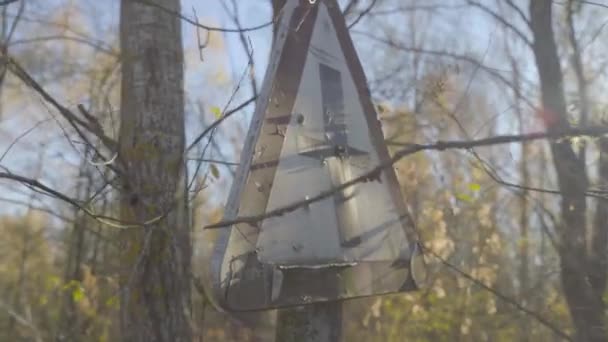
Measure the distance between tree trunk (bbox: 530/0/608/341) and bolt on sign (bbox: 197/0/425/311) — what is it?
2.61 metres

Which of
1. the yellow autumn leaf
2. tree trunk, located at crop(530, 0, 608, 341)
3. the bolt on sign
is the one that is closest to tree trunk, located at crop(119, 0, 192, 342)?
the yellow autumn leaf

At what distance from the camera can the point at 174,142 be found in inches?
112

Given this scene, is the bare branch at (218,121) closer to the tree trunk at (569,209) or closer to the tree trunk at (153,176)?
the tree trunk at (153,176)

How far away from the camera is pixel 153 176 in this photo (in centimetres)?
276

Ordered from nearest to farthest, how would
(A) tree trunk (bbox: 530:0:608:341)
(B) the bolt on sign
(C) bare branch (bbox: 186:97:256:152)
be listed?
(B) the bolt on sign, (C) bare branch (bbox: 186:97:256:152), (A) tree trunk (bbox: 530:0:608:341)

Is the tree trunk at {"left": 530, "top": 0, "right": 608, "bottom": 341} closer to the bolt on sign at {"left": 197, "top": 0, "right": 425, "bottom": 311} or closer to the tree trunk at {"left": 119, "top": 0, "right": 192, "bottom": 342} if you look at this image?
the tree trunk at {"left": 119, "top": 0, "right": 192, "bottom": 342}

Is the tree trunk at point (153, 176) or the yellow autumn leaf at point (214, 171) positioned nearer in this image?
the tree trunk at point (153, 176)

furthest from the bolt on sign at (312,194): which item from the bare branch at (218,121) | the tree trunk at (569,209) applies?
the tree trunk at (569,209)

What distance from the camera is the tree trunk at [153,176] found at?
8.73 ft

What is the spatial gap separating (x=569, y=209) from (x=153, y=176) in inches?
123

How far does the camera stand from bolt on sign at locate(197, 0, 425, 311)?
1.61 meters

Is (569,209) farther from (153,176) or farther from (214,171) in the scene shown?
(153,176)

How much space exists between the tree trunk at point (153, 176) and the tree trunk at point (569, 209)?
2.44 metres

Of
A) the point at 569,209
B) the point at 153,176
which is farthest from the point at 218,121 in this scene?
the point at 569,209
